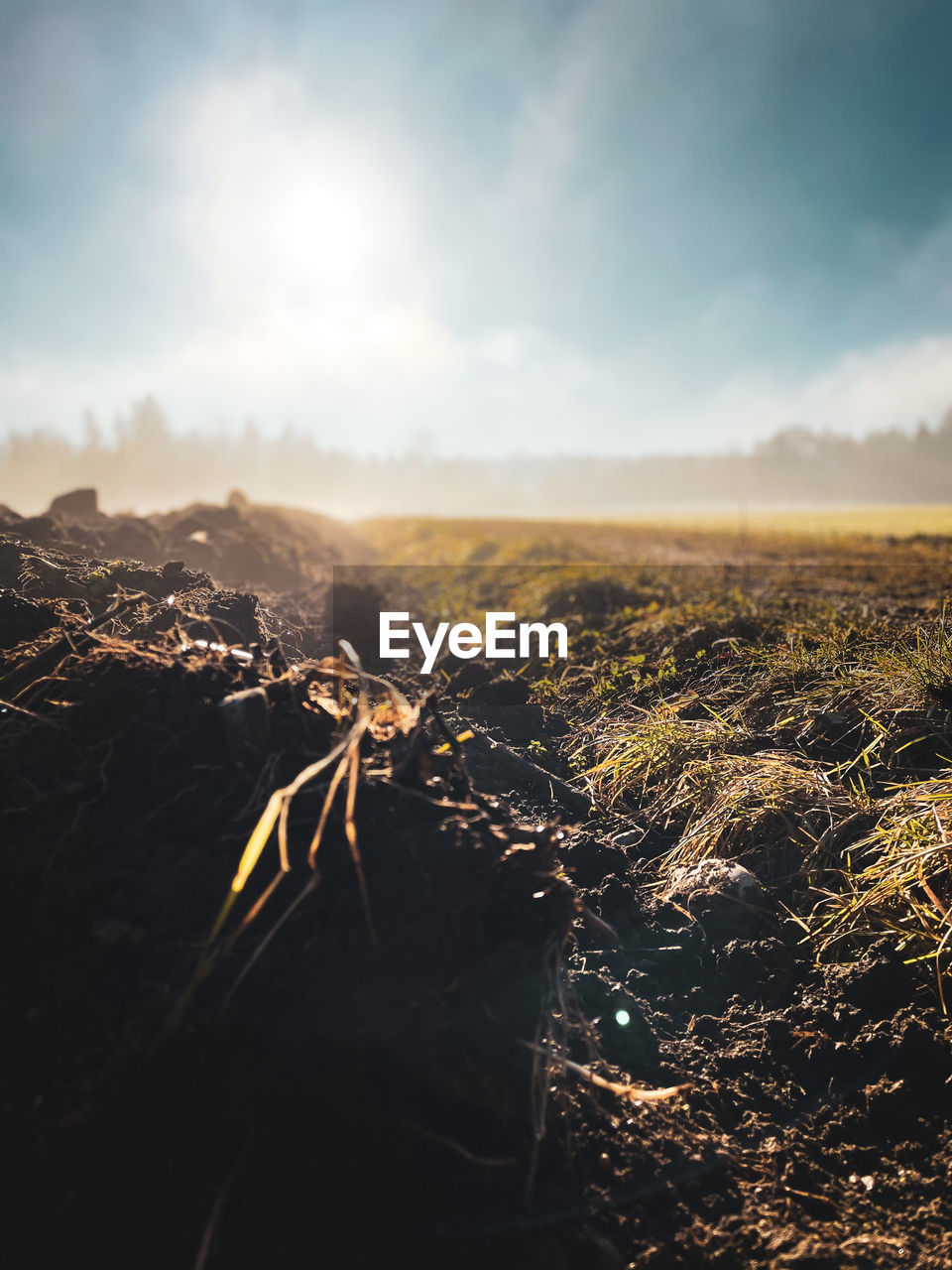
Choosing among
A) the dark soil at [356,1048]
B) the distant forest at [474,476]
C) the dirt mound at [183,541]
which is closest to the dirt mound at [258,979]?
the dark soil at [356,1048]

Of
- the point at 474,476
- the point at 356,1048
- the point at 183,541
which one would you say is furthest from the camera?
the point at 474,476

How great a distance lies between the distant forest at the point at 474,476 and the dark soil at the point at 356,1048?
76.0 m

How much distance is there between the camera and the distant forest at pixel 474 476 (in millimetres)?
86875

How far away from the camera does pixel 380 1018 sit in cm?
170

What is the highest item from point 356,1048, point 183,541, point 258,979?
point 183,541

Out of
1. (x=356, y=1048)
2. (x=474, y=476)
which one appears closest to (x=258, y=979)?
(x=356, y=1048)

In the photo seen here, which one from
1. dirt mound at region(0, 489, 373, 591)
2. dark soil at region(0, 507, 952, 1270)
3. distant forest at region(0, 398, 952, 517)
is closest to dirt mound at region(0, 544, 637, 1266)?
dark soil at region(0, 507, 952, 1270)

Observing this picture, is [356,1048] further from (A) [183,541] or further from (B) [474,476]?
(B) [474,476]

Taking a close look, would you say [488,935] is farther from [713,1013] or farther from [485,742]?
[485,742]

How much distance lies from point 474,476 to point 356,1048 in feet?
393

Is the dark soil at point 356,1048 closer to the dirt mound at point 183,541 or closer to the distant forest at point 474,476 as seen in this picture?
A: the dirt mound at point 183,541

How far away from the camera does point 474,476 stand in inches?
4633

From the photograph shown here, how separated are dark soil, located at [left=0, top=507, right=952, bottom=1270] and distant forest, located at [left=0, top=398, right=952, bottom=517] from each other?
76.0 m

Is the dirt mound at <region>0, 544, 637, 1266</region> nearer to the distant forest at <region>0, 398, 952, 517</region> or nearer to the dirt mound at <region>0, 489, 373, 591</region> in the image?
the dirt mound at <region>0, 489, 373, 591</region>
